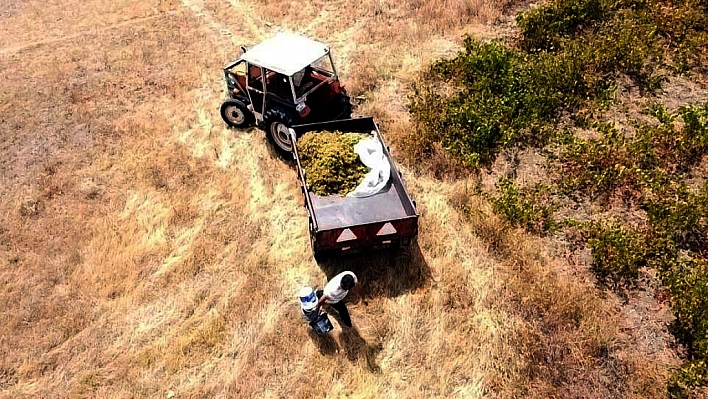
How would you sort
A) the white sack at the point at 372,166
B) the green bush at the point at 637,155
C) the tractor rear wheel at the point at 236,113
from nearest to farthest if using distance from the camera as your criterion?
the white sack at the point at 372,166
the green bush at the point at 637,155
the tractor rear wheel at the point at 236,113

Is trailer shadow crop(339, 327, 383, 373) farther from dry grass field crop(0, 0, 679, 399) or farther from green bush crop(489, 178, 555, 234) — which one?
green bush crop(489, 178, 555, 234)

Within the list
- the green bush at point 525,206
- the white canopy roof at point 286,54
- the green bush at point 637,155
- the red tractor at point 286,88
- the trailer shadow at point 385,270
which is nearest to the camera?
the trailer shadow at point 385,270

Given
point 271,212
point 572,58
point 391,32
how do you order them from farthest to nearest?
point 391,32 → point 572,58 → point 271,212

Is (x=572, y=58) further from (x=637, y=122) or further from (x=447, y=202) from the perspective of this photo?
(x=447, y=202)

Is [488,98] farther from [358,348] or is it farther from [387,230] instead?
[358,348]

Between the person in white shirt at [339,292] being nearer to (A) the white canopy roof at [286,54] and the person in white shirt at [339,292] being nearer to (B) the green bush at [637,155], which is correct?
(A) the white canopy roof at [286,54]

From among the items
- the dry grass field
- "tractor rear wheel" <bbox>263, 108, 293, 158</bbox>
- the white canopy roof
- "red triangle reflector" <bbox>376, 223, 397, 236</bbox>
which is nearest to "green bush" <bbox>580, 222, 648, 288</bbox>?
the dry grass field

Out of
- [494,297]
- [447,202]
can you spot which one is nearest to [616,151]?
[447,202]

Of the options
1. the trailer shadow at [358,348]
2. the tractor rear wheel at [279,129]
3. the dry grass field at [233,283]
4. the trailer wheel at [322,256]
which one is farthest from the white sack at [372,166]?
the trailer shadow at [358,348]
